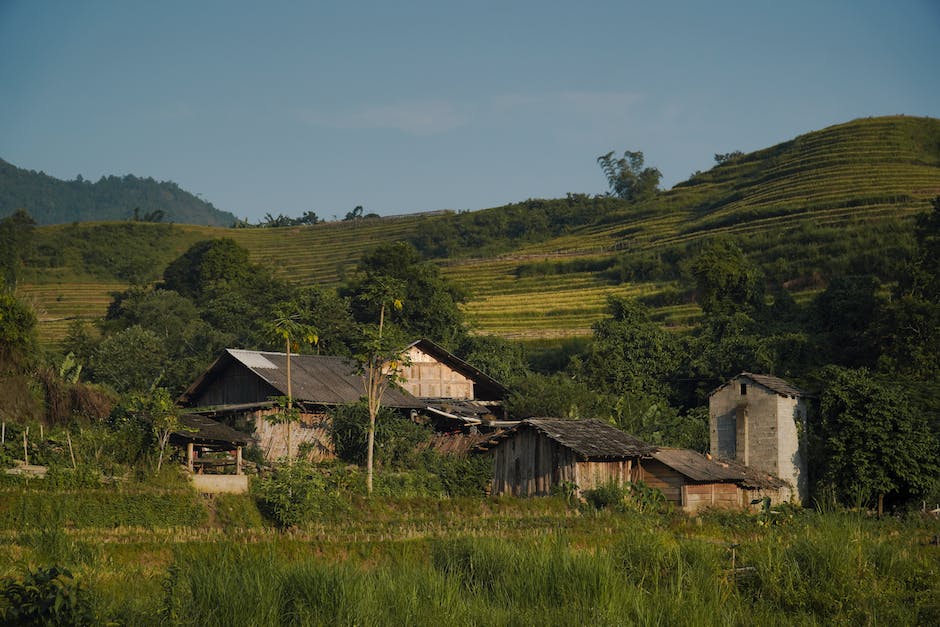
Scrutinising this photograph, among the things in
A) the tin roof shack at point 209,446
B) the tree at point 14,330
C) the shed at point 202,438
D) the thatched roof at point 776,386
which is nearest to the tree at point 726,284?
the thatched roof at point 776,386

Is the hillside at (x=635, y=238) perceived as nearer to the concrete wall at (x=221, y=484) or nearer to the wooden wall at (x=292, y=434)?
the wooden wall at (x=292, y=434)

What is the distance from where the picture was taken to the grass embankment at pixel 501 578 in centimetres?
1183

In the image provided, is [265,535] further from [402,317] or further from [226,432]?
[402,317]

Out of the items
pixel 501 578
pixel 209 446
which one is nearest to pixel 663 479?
pixel 209 446

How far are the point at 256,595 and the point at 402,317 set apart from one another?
3875 cm

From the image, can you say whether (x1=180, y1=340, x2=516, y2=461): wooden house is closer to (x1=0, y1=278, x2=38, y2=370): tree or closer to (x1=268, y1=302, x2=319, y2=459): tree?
(x1=268, y1=302, x2=319, y2=459): tree

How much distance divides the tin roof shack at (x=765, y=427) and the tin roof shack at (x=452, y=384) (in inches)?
375

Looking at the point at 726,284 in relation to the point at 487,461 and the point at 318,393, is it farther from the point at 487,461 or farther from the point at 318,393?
the point at 487,461

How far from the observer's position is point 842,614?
523 inches

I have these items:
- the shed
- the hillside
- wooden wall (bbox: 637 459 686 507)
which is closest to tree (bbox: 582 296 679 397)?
the hillside

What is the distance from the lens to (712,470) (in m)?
28.5

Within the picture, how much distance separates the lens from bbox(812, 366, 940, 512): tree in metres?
27.7

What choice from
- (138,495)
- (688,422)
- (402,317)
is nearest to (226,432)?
(138,495)

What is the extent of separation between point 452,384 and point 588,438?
14275mm
